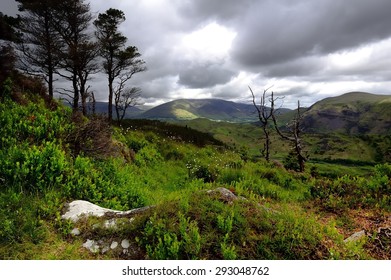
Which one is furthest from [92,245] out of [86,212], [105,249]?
[86,212]

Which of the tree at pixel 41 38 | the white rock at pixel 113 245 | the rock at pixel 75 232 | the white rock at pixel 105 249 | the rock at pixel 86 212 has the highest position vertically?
the tree at pixel 41 38

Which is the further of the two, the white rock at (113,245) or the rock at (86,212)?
the rock at (86,212)

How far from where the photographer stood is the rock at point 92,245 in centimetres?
499

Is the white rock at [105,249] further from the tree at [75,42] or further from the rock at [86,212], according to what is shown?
the tree at [75,42]

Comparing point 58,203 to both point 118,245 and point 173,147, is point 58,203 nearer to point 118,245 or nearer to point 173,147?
point 118,245

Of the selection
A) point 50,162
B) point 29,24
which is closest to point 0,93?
point 50,162

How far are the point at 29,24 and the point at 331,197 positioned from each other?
32.0m

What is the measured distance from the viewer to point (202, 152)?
81.7ft

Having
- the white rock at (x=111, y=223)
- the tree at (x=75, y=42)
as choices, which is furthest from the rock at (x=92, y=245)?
the tree at (x=75, y=42)

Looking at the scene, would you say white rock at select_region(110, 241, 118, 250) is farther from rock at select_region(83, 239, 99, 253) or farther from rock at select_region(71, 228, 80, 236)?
rock at select_region(71, 228, 80, 236)

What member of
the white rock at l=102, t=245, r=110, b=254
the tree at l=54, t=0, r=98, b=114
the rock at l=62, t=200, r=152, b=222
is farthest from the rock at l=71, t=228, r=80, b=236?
the tree at l=54, t=0, r=98, b=114

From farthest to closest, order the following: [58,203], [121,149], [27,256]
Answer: [121,149], [58,203], [27,256]

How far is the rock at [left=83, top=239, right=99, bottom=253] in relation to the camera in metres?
4.99

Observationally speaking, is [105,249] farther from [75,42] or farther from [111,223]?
[75,42]
